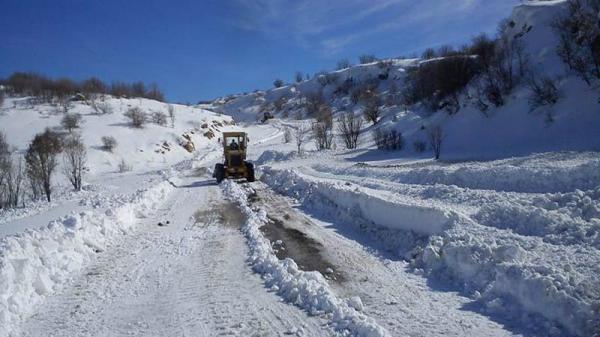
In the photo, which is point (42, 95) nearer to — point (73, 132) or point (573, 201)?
point (73, 132)

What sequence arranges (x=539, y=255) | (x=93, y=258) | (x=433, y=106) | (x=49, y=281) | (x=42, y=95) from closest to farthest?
(x=539, y=255) → (x=49, y=281) → (x=93, y=258) → (x=433, y=106) → (x=42, y=95)

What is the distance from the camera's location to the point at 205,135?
64.6m

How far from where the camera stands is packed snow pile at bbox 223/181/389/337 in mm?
5459

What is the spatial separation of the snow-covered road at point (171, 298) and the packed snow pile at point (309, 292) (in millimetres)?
192

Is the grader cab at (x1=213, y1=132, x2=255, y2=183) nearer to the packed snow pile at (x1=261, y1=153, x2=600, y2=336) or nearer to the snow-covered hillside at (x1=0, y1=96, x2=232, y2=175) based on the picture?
the packed snow pile at (x1=261, y1=153, x2=600, y2=336)

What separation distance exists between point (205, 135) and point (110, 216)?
53434 millimetres

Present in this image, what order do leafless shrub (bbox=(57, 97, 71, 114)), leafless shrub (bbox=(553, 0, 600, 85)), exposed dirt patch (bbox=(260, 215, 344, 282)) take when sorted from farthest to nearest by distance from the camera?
leafless shrub (bbox=(57, 97, 71, 114)) → leafless shrub (bbox=(553, 0, 600, 85)) → exposed dirt patch (bbox=(260, 215, 344, 282))

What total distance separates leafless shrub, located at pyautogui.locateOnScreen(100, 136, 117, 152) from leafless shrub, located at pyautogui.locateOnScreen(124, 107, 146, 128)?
8.05 metres

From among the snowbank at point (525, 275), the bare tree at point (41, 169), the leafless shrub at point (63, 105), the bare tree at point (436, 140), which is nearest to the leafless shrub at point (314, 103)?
the leafless shrub at point (63, 105)

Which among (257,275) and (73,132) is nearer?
(257,275)

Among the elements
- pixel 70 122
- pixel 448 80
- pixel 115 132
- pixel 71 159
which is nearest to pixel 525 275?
pixel 448 80

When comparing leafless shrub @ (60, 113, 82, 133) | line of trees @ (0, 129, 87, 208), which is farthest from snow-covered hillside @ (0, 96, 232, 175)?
line of trees @ (0, 129, 87, 208)

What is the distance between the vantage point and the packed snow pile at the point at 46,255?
6.62 meters

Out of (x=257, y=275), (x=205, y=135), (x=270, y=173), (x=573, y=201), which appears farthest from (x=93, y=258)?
(x=205, y=135)
